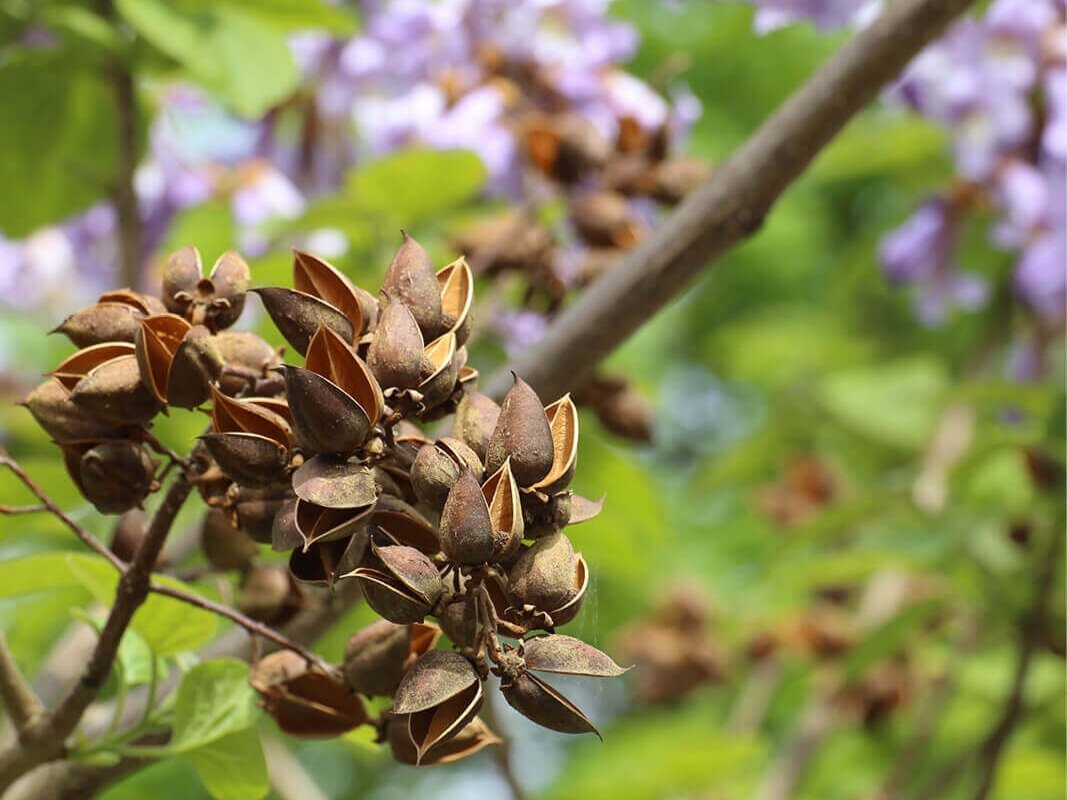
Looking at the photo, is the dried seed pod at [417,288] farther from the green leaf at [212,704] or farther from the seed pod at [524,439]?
the green leaf at [212,704]

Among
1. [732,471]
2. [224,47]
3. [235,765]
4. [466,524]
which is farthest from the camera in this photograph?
[732,471]

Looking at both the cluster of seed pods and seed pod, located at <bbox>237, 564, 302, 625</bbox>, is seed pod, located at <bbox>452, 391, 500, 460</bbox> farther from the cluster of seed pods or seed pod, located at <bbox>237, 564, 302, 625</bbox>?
seed pod, located at <bbox>237, 564, 302, 625</bbox>

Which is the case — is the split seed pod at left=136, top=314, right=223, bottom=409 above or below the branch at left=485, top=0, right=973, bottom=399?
below

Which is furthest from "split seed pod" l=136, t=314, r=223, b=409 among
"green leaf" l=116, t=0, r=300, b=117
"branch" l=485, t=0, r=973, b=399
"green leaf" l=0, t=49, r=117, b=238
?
"green leaf" l=0, t=49, r=117, b=238

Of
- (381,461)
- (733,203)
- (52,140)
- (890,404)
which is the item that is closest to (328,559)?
(381,461)

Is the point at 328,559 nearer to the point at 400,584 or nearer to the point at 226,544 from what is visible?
the point at 400,584

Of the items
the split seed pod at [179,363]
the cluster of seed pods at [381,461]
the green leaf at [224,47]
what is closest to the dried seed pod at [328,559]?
the cluster of seed pods at [381,461]

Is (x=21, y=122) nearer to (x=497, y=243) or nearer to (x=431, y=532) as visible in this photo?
(x=497, y=243)
